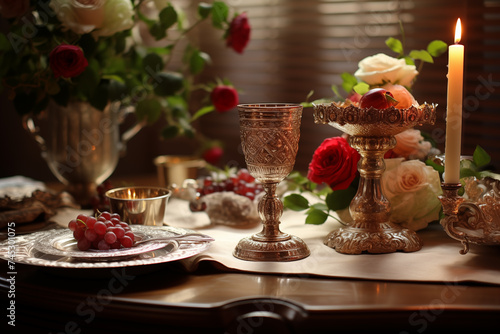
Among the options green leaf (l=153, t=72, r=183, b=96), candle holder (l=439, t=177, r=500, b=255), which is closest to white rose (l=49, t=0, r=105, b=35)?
green leaf (l=153, t=72, r=183, b=96)

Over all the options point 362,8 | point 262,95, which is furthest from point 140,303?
point 262,95

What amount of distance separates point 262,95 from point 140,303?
1773 millimetres

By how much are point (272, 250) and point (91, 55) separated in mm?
644

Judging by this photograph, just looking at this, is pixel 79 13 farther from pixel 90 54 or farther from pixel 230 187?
pixel 230 187

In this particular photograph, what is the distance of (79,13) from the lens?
3.96 ft

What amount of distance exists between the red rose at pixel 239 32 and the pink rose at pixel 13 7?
1.56 feet

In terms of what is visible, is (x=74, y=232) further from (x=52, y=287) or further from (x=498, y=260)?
(x=498, y=260)

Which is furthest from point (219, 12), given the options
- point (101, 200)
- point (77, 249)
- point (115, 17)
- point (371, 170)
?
point (77, 249)

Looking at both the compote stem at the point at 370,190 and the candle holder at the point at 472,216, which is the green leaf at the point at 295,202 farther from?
the candle holder at the point at 472,216

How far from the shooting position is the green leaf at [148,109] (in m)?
1.49

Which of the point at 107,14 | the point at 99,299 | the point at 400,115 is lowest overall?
the point at 99,299

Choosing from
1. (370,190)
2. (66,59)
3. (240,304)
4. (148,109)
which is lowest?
(240,304)

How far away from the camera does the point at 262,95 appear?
2484 mm

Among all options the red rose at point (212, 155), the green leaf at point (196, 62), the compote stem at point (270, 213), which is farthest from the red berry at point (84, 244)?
the red rose at point (212, 155)
